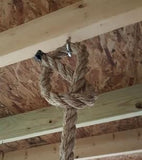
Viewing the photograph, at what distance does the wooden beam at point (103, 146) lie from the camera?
2.16 m

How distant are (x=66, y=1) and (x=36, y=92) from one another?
2.30 ft

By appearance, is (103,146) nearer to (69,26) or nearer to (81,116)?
(81,116)

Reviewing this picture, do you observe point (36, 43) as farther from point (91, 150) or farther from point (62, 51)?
point (91, 150)

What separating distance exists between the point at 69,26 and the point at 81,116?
824mm

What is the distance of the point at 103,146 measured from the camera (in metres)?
2.25

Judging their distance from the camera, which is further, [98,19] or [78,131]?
[78,131]

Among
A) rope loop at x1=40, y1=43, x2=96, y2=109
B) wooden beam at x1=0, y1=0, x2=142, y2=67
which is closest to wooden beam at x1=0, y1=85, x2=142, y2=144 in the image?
wooden beam at x1=0, y1=0, x2=142, y2=67

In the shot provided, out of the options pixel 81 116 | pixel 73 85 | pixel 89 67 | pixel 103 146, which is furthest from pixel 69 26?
pixel 103 146

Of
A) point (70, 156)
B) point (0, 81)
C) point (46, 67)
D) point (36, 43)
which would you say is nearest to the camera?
point (70, 156)

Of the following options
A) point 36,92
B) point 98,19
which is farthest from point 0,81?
point 98,19

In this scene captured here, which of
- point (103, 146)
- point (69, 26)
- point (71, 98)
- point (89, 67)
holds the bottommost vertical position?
point (71, 98)

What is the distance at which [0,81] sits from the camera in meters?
2.02

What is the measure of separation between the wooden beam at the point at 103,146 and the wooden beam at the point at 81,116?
331 millimetres

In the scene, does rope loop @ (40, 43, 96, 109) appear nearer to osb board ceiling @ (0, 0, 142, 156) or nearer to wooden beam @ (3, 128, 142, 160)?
osb board ceiling @ (0, 0, 142, 156)
